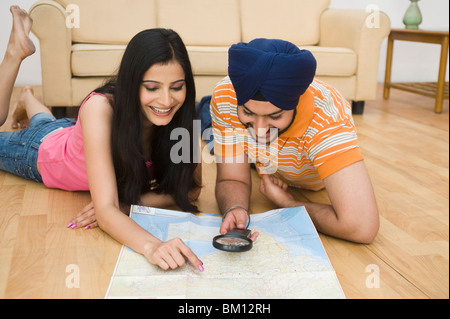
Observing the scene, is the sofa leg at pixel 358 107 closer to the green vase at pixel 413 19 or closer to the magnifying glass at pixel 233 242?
the green vase at pixel 413 19

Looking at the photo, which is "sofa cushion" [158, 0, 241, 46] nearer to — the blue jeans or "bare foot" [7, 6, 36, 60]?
"bare foot" [7, 6, 36, 60]

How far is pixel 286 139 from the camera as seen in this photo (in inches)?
53.4

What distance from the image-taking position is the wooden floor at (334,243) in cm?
110

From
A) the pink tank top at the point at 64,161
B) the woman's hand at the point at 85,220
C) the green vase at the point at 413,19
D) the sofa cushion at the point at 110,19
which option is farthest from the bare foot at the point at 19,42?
the green vase at the point at 413,19

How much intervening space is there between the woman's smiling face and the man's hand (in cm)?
32

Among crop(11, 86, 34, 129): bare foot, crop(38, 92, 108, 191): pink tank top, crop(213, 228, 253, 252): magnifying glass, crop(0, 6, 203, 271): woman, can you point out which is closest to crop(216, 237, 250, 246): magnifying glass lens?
crop(213, 228, 253, 252): magnifying glass

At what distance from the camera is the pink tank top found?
1.60 metres

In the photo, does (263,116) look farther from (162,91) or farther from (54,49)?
(54,49)

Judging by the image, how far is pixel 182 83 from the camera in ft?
4.45

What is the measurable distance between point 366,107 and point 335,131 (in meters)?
2.33

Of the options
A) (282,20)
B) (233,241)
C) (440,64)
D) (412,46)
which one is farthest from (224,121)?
(412,46)

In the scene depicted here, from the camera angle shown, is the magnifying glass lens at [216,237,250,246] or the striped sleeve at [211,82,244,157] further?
the striped sleeve at [211,82,244,157]

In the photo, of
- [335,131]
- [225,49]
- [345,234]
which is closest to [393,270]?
[345,234]
